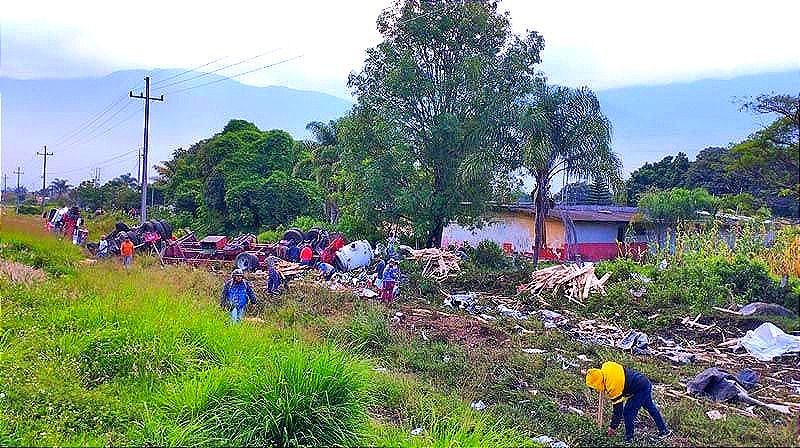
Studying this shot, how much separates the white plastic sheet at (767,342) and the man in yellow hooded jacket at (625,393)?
1967 mm

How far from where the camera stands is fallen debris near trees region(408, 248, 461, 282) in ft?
43.6

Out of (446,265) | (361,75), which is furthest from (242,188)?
(446,265)

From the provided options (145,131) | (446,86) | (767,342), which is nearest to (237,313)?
(767,342)

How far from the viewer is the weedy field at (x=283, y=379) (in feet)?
14.7

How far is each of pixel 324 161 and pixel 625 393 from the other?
22.2 metres

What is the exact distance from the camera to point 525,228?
693 inches

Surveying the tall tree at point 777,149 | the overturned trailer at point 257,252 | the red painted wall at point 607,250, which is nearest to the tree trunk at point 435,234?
the overturned trailer at point 257,252

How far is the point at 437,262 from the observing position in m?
13.8

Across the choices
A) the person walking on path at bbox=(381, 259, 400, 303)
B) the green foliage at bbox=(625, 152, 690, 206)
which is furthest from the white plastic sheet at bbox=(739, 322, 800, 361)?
the person walking on path at bbox=(381, 259, 400, 303)

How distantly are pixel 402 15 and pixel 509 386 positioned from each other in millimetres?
10623

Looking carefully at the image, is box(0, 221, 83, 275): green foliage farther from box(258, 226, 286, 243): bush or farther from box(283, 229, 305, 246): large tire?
box(258, 226, 286, 243): bush

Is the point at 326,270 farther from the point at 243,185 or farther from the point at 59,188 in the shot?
the point at 59,188

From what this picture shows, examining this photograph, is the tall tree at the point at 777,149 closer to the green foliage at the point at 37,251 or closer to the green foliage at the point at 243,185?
the green foliage at the point at 37,251

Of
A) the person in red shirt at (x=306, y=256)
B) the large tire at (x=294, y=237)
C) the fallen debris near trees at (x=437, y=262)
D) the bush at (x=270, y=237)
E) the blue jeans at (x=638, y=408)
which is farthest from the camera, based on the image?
the bush at (x=270, y=237)
